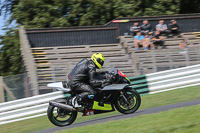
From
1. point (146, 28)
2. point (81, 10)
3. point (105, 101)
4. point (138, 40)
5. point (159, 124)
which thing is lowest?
point (159, 124)

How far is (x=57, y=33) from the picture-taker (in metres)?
19.9

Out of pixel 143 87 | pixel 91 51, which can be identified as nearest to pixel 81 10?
pixel 91 51

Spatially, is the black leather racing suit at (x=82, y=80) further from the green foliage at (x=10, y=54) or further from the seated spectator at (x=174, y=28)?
the green foliage at (x=10, y=54)

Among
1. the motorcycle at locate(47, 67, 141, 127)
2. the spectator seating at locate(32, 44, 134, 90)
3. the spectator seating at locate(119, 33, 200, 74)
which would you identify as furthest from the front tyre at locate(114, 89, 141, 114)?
the spectator seating at locate(119, 33, 200, 74)

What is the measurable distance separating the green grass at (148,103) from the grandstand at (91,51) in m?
2.05

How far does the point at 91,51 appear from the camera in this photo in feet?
61.2

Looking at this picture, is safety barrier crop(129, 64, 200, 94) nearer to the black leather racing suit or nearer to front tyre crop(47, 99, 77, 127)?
the black leather racing suit

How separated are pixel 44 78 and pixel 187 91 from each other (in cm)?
574

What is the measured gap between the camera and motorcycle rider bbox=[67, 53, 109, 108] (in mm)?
8422

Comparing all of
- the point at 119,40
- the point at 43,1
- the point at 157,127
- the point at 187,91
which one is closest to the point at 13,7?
the point at 43,1

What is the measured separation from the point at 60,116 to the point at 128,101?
1.74 m

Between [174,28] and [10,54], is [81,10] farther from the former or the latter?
[174,28]

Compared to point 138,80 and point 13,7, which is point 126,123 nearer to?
point 138,80

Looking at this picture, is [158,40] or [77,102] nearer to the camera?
[77,102]
